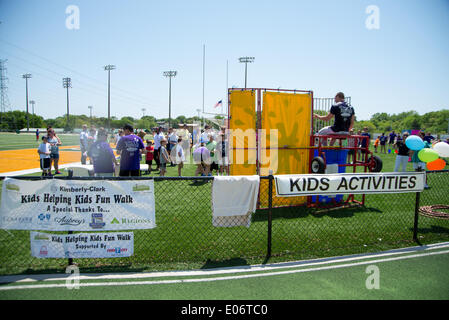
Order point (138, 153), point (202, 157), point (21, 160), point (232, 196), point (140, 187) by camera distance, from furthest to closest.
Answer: point (21, 160)
point (202, 157)
point (138, 153)
point (232, 196)
point (140, 187)

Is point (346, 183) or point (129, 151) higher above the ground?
point (129, 151)

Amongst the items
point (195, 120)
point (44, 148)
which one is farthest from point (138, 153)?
point (195, 120)

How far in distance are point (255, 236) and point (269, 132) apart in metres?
3.00

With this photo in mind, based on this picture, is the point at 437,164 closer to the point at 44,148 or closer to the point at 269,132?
the point at 269,132

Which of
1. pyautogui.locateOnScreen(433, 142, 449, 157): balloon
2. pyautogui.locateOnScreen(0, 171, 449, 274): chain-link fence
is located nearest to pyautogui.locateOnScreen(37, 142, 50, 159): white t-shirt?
pyautogui.locateOnScreen(0, 171, 449, 274): chain-link fence

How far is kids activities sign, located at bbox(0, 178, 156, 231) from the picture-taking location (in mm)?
4090

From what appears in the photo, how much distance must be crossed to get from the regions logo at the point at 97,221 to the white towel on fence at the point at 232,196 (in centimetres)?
172

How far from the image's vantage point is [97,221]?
4152 millimetres

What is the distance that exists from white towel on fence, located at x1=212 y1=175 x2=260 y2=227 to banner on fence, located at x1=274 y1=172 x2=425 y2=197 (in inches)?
18.0

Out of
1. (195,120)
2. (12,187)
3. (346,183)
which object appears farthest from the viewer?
(195,120)

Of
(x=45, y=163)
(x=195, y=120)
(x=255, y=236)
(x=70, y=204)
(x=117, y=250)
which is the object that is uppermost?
(x=195, y=120)
